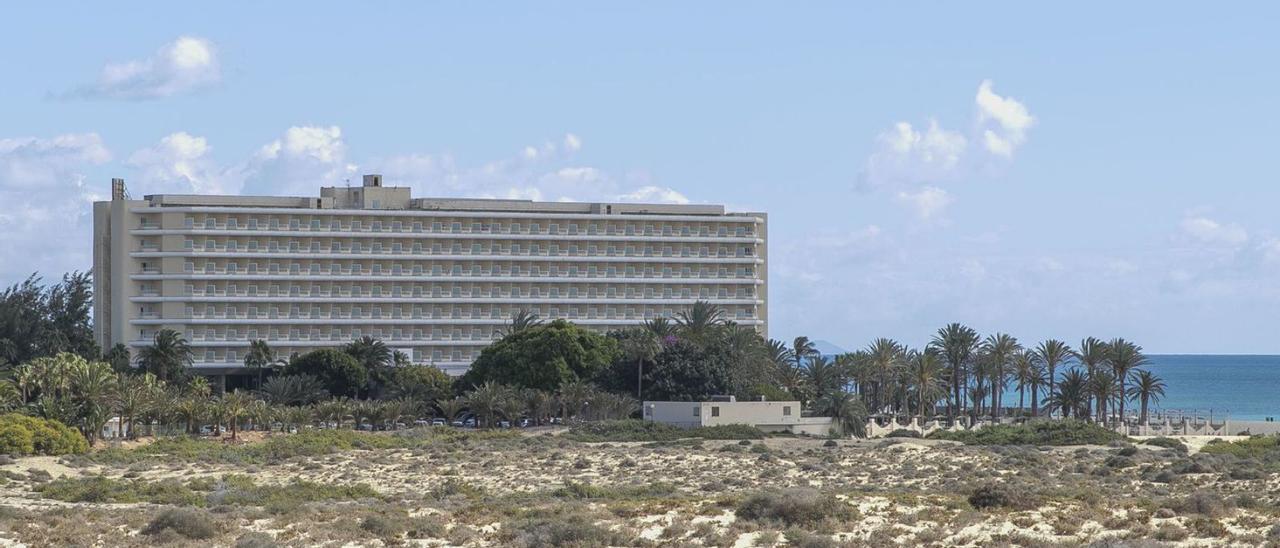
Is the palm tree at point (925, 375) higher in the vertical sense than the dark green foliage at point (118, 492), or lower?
higher

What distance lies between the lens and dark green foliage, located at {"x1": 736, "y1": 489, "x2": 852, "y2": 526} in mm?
45875

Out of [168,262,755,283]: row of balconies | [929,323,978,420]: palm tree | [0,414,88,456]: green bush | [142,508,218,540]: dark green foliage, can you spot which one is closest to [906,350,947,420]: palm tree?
[929,323,978,420]: palm tree

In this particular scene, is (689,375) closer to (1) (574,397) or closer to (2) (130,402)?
(1) (574,397)

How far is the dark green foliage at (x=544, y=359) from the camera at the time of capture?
116 metres

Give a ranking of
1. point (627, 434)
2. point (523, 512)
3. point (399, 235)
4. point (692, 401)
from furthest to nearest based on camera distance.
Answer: point (399, 235) → point (692, 401) → point (627, 434) → point (523, 512)

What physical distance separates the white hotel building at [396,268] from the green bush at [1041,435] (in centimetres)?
5931

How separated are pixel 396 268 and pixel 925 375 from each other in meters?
50.4

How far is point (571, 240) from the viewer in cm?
15475

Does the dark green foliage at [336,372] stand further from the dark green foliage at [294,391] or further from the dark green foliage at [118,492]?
the dark green foliage at [118,492]

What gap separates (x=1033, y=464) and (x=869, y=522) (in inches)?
1303

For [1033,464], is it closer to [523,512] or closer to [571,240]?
[523,512]

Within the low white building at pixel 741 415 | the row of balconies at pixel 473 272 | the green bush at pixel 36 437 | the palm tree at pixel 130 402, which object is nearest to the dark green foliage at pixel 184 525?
the green bush at pixel 36 437

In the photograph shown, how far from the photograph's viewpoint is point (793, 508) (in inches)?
1812

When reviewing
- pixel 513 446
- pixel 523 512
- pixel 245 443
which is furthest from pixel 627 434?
pixel 523 512
